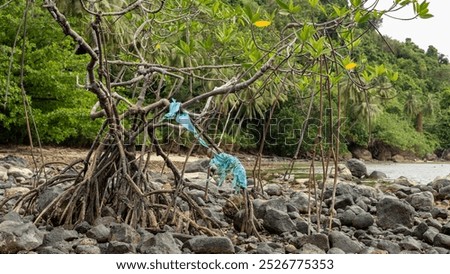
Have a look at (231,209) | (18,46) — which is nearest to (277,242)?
(231,209)

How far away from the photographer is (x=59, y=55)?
18922mm

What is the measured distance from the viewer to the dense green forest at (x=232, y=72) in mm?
4570

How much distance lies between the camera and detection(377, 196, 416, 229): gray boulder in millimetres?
6137

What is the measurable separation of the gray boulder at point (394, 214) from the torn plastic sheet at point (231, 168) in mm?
1896

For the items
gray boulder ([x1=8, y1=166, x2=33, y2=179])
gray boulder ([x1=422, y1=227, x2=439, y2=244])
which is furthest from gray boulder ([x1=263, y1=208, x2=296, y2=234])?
gray boulder ([x1=8, y1=166, x2=33, y2=179])

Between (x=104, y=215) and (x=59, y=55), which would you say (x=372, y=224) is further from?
(x=59, y=55)

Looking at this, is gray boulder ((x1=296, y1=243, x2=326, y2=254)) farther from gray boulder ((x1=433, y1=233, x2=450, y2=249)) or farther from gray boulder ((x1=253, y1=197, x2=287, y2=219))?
gray boulder ((x1=433, y1=233, x2=450, y2=249))

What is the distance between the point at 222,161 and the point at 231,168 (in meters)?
0.10

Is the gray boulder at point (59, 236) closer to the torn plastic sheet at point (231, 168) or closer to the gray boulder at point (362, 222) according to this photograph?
the torn plastic sheet at point (231, 168)

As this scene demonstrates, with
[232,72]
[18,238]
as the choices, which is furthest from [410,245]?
[232,72]

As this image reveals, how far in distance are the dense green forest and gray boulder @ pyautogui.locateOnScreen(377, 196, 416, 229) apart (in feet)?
3.80

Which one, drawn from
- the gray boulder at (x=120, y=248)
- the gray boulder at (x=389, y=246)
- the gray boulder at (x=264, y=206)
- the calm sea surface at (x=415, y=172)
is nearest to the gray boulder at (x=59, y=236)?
the gray boulder at (x=120, y=248)

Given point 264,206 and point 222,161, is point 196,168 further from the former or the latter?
point 222,161

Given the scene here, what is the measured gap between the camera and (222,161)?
5.12 m
